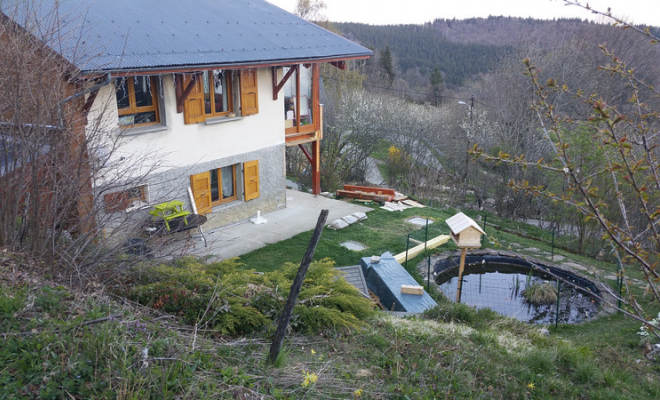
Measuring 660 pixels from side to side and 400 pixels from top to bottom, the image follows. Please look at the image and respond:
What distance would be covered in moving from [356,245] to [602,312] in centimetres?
547

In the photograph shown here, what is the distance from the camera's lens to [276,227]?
13.5 metres

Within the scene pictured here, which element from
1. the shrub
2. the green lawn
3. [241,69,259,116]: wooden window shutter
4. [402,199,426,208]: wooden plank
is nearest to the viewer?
the shrub

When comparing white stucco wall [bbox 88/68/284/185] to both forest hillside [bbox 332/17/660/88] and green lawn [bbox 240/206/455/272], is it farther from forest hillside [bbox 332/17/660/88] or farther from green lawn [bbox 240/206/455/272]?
forest hillside [bbox 332/17/660/88]

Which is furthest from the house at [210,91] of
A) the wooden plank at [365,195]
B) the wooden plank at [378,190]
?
the wooden plank at [378,190]

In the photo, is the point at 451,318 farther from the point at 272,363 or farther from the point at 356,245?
the point at 356,245

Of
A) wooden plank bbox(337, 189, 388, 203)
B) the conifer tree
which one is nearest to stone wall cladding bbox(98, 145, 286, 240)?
wooden plank bbox(337, 189, 388, 203)

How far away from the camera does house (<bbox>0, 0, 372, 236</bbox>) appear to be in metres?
10.2

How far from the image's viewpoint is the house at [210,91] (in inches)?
404

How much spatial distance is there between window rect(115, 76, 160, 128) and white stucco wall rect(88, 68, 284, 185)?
0.26 meters

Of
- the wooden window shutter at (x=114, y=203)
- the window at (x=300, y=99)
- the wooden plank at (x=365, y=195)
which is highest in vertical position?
the window at (x=300, y=99)

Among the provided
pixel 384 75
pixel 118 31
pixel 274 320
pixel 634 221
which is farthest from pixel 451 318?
pixel 384 75

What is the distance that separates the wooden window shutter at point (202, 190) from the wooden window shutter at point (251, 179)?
117cm

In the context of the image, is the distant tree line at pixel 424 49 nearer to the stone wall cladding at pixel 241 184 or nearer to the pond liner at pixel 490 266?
the stone wall cladding at pixel 241 184

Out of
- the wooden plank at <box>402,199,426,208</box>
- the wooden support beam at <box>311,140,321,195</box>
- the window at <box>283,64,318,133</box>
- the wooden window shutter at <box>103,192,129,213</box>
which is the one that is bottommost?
the wooden plank at <box>402,199,426,208</box>
